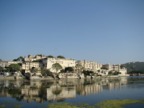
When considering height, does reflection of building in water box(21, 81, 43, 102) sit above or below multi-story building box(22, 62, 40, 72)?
below

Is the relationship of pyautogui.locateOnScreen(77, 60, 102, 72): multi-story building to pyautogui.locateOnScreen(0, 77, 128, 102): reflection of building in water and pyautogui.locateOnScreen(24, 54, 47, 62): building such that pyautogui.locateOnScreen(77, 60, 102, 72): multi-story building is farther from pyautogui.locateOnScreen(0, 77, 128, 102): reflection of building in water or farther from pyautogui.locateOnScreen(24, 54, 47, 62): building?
pyautogui.locateOnScreen(0, 77, 128, 102): reflection of building in water

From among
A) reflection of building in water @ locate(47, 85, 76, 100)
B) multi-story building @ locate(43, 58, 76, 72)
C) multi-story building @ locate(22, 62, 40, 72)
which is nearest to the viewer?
reflection of building in water @ locate(47, 85, 76, 100)

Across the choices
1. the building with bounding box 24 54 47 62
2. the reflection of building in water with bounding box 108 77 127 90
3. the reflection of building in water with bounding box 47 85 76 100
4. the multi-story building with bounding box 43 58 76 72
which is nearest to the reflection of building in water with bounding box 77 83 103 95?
the reflection of building in water with bounding box 47 85 76 100

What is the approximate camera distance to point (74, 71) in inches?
3969

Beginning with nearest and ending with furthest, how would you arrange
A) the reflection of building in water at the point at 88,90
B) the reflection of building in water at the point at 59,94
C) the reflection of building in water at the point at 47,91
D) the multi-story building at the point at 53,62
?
the reflection of building in water at the point at 59,94 < the reflection of building in water at the point at 47,91 < the reflection of building in water at the point at 88,90 < the multi-story building at the point at 53,62

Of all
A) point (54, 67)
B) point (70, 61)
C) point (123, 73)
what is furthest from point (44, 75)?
point (123, 73)

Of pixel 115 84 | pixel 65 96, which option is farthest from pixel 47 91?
pixel 115 84

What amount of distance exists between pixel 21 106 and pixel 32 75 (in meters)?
55.4

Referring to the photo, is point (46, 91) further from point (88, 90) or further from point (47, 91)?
point (88, 90)

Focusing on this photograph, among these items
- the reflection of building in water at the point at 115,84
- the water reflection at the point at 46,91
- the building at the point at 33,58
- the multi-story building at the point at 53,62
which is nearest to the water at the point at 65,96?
the water reflection at the point at 46,91

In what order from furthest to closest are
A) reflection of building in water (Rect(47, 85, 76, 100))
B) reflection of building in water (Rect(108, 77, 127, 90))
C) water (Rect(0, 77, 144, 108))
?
reflection of building in water (Rect(108, 77, 127, 90)) < reflection of building in water (Rect(47, 85, 76, 100)) < water (Rect(0, 77, 144, 108))

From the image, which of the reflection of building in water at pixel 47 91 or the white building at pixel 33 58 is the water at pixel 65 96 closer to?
the reflection of building in water at pixel 47 91

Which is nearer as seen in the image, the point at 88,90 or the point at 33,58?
the point at 88,90

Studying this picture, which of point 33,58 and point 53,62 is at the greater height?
point 33,58
